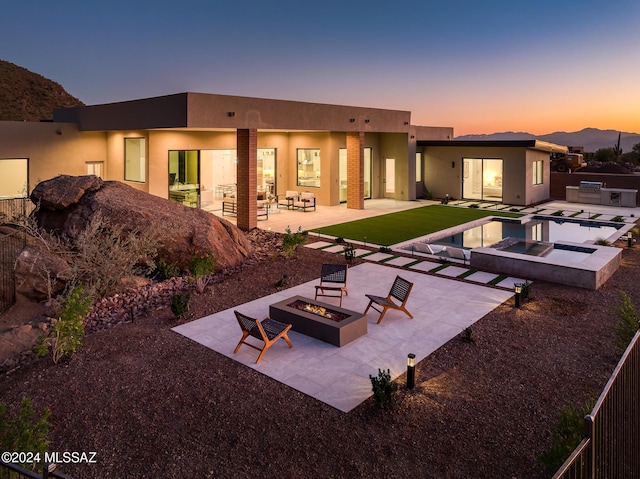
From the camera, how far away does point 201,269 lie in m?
9.98

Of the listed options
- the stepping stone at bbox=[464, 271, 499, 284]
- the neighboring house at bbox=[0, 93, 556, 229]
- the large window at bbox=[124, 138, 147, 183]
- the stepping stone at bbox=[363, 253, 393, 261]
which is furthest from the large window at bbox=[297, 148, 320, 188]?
the stepping stone at bbox=[464, 271, 499, 284]

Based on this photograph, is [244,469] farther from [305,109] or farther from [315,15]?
[315,15]

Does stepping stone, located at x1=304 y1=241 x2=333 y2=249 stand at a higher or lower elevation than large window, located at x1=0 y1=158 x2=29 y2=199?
lower

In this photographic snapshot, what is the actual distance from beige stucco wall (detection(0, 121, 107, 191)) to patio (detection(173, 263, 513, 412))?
46.3ft

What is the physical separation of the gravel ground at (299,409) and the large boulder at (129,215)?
2.92 m

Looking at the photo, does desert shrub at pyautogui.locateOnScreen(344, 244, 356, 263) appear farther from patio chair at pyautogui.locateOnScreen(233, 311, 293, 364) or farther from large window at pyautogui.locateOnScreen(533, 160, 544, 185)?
large window at pyautogui.locateOnScreen(533, 160, 544, 185)

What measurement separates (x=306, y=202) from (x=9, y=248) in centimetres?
1301

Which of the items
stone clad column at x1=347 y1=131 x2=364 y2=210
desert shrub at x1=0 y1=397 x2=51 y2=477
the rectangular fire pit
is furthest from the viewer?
stone clad column at x1=347 y1=131 x2=364 y2=210

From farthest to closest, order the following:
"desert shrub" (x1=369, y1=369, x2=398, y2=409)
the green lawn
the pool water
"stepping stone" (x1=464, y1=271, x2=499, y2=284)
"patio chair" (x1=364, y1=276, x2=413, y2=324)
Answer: the green lawn < the pool water < "stepping stone" (x1=464, y1=271, x2=499, y2=284) < "patio chair" (x1=364, y1=276, x2=413, y2=324) < "desert shrub" (x1=369, y1=369, x2=398, y2=409)

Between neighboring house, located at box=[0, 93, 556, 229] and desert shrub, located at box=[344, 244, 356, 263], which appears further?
neighboring house, located at box=[0, 93, 556, 229]

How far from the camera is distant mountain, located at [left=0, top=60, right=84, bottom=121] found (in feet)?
183

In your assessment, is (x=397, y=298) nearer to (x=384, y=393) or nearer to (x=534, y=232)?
(x=384, y=393)

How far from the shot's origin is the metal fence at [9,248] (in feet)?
29.7

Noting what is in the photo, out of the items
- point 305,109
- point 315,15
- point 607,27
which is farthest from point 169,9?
point 607,27
